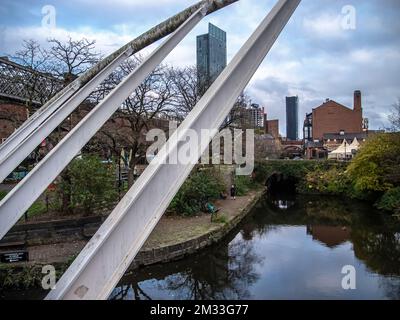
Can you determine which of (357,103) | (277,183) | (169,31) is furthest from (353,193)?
(357,103)

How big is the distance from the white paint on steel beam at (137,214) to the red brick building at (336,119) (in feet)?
196

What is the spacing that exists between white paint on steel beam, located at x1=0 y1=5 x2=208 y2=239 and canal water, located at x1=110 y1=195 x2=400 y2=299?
5472mm

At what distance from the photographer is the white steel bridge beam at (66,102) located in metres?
A: 3.48

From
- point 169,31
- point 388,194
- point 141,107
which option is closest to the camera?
point 169,31

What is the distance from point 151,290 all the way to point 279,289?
340cm

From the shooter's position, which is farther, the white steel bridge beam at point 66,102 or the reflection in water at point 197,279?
the reflection in water at point 197,279

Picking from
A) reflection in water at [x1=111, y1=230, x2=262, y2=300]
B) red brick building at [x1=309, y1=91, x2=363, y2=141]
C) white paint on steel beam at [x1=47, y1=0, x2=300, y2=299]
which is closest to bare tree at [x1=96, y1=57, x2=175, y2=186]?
reflection in water at [x1=111, y1=230, x2=262, y2=300]

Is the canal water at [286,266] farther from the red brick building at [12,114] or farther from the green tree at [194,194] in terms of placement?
the red brick building at [12,114]

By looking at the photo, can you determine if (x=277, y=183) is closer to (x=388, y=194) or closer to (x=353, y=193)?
(x=353, y=193)

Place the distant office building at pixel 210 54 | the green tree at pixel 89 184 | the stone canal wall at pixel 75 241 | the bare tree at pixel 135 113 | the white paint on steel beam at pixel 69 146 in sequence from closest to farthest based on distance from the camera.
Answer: the white paint on steel beam at pixel 69 146 → the stone canal wall at pixel 75 241 → the green tree at pixel 89 184 → the bare tree at pixel 135 113 → the distant office building at pixel 210 54

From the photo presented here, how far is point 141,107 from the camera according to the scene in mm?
14508

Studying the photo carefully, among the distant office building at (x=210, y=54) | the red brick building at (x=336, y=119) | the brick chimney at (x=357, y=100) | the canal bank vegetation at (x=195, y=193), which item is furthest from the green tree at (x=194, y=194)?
the brick chimney at (x=357, y=100)

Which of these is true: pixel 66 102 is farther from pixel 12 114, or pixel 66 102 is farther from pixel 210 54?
pixel 210 54

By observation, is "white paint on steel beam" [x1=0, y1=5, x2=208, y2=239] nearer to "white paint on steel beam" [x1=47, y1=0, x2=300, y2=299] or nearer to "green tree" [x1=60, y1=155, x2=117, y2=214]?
"white paint on steel beam" [x1=47, y1=0, x2=300, y2=299]
